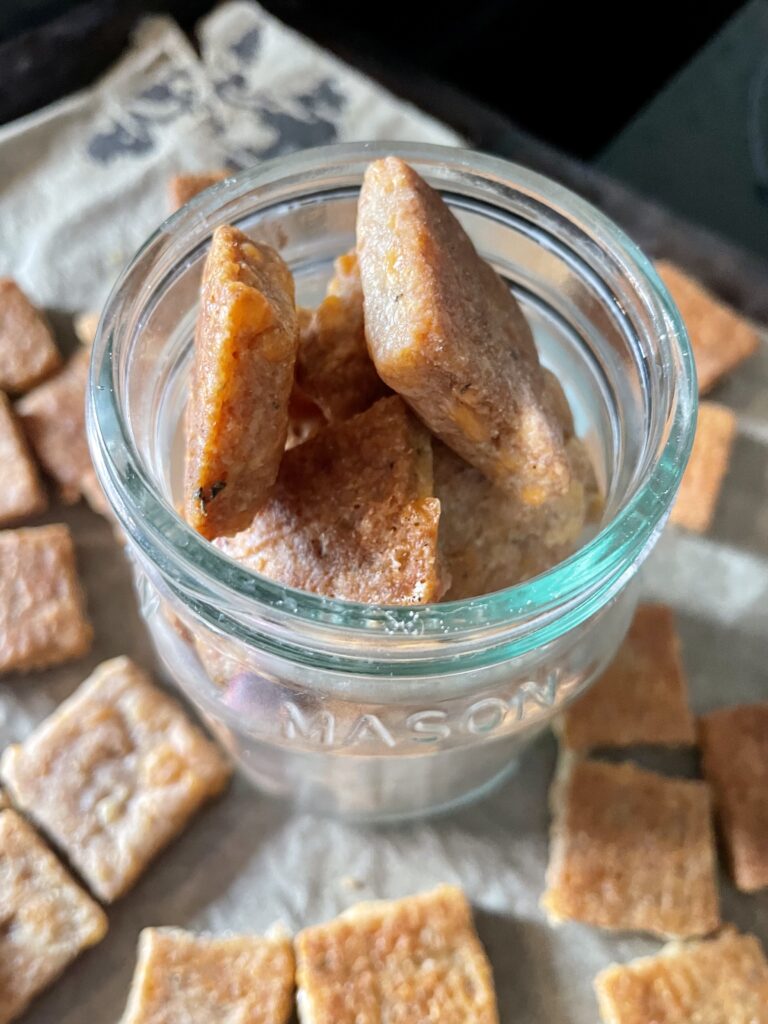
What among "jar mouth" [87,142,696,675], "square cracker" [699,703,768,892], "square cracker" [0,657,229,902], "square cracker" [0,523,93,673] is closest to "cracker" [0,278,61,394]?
"square cracker" [0,523,93,673]

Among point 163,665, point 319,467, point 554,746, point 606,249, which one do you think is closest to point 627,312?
point 606,249

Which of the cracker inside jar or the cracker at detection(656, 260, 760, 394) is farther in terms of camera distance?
the cracker at detection(656, 260, 760, 394)

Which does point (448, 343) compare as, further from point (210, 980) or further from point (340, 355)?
point (210, 980)

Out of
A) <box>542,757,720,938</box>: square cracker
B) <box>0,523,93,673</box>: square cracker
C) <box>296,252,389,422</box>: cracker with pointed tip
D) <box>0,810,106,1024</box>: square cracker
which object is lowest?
<box>542,757,720,938</box>: square cracker

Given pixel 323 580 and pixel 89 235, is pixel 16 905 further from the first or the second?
pixel 89 235

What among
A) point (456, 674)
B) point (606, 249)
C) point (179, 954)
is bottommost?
point (179, 954)

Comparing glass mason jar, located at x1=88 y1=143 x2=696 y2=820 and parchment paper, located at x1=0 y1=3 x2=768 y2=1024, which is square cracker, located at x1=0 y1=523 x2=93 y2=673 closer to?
parchment paper, located at x1=0 y1=3 x2=768 y2=1024

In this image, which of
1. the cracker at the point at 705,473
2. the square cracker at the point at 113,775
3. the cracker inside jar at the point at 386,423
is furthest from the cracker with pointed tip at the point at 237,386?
the cracker at the point at 705,473
